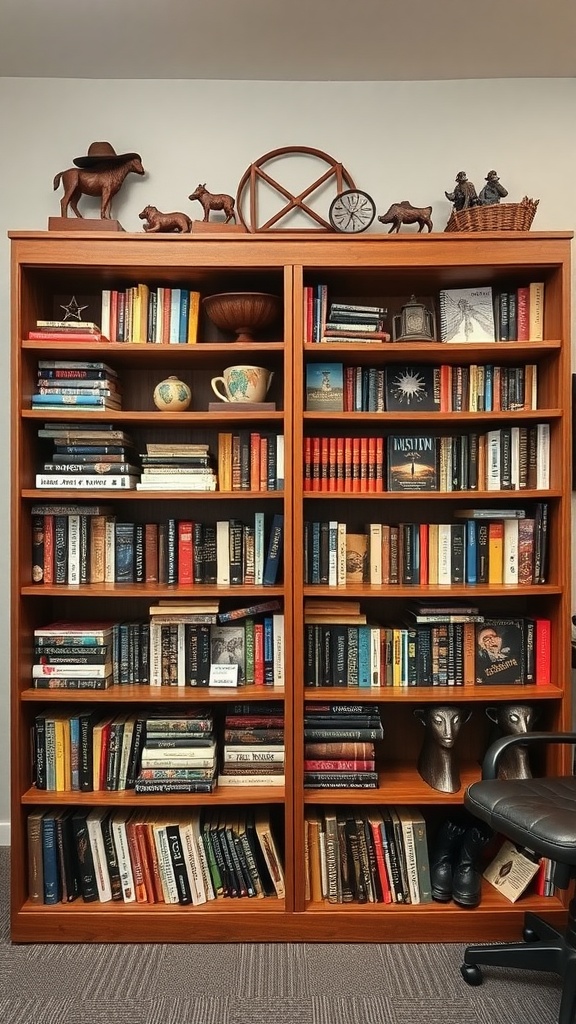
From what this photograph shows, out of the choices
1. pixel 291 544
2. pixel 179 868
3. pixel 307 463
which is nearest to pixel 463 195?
pixel 307 463

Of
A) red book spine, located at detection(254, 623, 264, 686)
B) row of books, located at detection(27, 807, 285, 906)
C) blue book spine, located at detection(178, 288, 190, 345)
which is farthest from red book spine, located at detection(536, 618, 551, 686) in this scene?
blue book spine, located at detection(178, 288, 190, 345)

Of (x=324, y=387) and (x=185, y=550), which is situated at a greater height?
(x=324, y=387)

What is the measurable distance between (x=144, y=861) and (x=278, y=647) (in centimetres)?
78

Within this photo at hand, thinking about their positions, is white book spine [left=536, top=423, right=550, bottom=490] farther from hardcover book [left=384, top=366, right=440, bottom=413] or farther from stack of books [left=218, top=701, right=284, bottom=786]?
stack of books [left=218, top=701, right=284, bottom=786]

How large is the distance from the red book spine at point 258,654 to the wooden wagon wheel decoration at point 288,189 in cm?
138

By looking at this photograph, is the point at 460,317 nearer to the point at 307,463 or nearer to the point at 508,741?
the point at 307,463

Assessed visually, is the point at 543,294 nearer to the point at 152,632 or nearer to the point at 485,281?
the point at 485,281

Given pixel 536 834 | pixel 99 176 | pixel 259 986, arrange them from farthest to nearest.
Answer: pixel 99 176
pixel 259 986
pixel 536 834

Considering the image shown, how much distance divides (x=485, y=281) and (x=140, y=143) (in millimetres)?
1313

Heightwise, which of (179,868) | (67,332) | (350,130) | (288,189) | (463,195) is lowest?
(179,868)

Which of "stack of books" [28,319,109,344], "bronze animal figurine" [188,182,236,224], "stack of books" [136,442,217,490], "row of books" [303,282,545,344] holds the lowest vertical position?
"stack of books" [136,442,217,490]

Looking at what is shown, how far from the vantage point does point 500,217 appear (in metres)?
2.02

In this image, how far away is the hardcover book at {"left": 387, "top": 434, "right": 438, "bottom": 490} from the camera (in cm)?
210

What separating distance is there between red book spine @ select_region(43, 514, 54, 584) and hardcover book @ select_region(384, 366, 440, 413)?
1147mm
